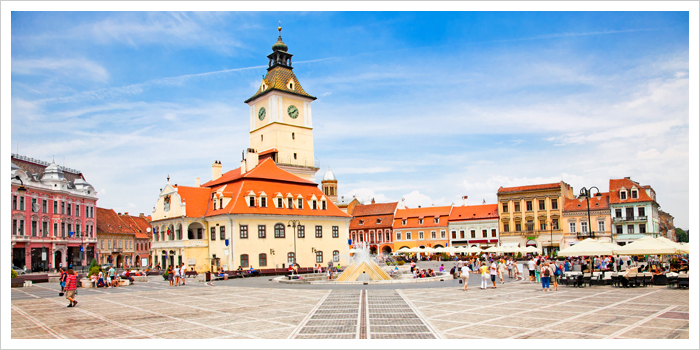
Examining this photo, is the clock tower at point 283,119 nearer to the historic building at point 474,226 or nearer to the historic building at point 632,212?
the historic building at point 474,226

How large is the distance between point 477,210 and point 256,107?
3664 cm

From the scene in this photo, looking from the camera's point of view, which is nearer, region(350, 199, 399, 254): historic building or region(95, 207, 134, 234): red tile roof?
region(95, 207, 134, 234): red tile roof

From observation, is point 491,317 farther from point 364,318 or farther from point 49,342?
point 49,342

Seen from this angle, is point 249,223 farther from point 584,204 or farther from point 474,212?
point 584,204

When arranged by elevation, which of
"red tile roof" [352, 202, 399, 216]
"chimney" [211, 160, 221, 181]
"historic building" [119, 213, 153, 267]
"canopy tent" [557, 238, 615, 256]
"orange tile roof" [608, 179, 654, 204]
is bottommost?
"historic building" [119, 213, 153, 267]

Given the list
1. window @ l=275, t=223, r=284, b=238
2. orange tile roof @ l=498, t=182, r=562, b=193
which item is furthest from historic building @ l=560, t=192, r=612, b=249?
window @ l=275, t=223, r=284, b=238

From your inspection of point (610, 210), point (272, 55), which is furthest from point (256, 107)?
point (610, 210)

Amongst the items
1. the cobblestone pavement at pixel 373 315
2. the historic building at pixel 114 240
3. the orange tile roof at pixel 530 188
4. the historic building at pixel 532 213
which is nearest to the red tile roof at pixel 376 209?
the historic building at pixel 532 213

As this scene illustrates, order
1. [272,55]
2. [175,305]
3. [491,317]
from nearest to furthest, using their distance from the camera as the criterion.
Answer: [491,317] < [175,305] < [272,55]

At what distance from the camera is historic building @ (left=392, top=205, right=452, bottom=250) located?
8044 cm

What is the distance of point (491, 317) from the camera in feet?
53.3

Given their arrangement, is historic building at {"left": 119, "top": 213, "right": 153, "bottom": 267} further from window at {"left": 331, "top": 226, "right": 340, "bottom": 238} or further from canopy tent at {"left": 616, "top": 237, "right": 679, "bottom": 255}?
canopy tent at {"left": 616, "top": 237, "right": 679, "bottom": 255}

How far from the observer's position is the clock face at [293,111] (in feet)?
233

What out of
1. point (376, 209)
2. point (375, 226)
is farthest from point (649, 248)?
point (376, 209)
